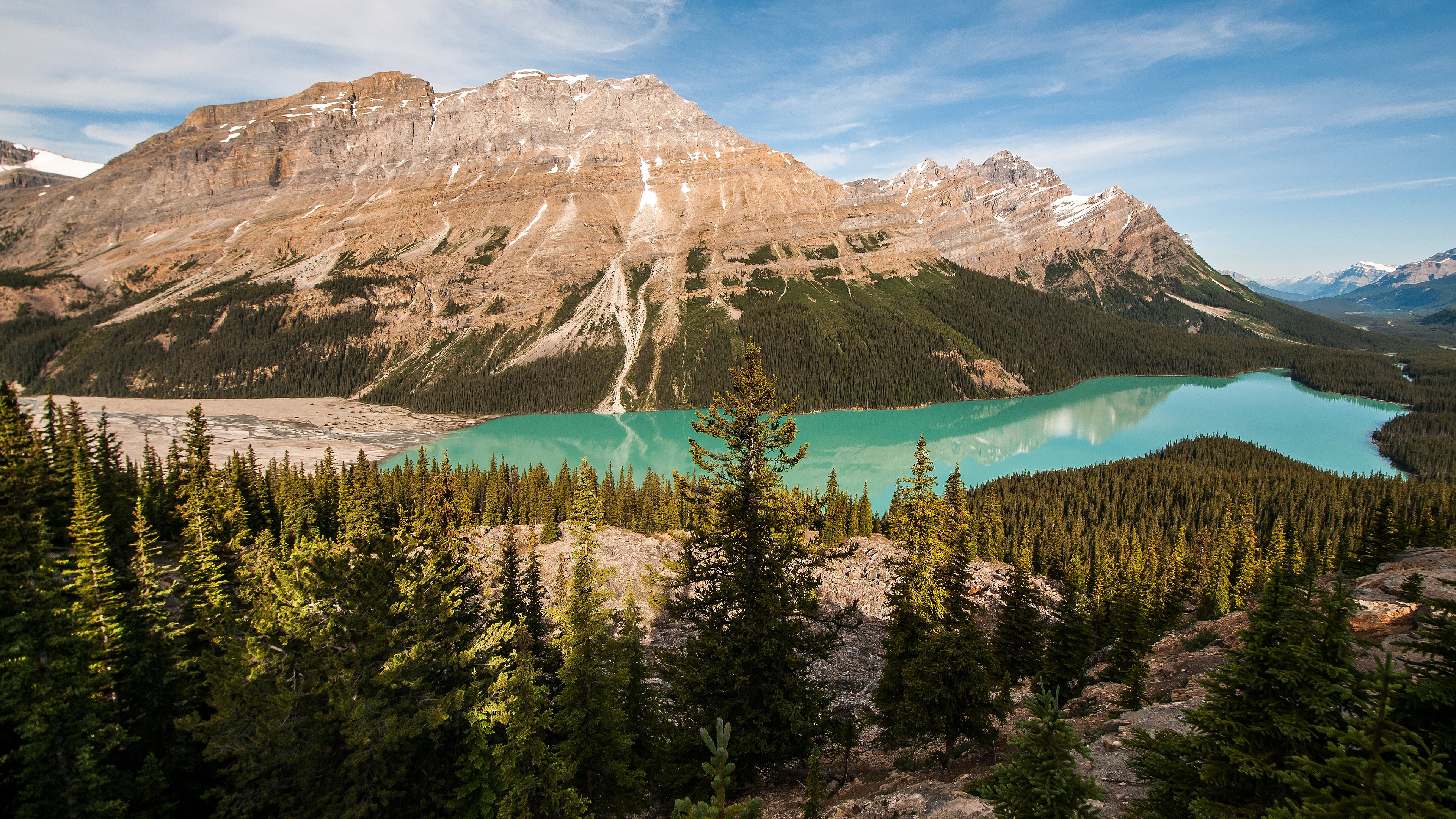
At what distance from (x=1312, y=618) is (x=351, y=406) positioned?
17291cm

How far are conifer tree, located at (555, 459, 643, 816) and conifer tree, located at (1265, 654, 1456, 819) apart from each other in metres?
12.6

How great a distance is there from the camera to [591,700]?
48.4ft

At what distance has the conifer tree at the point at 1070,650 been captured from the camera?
26359 mm

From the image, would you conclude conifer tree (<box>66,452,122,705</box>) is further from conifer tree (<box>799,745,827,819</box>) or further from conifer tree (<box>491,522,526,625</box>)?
conifer tree (<box>799,745,827,819</box>)

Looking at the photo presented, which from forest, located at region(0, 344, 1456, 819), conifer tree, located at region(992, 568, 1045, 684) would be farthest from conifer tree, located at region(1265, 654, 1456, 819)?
conifer tree, located at region(992, 568, 1045, 684)

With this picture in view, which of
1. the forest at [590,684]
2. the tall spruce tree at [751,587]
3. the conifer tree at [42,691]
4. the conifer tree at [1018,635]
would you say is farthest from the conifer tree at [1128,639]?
the conifer tree at [42,691]

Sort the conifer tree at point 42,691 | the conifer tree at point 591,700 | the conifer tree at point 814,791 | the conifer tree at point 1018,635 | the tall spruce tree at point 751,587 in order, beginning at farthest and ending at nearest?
the conifer tree at point 1018,635 < the tall spruce tree at point 751,587 < the conifer tree at point 591,700 < the conifer tree at point 42,691 < the conifer tree at point 814,791

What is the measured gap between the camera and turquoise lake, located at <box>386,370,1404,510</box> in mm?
98125

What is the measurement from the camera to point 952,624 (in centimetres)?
1819

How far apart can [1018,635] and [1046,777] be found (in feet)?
76.2

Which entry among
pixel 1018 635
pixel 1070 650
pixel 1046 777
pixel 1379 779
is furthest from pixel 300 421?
pixel 1379 779

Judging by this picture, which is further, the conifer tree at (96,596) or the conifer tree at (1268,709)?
the conifer tree at (96,596)

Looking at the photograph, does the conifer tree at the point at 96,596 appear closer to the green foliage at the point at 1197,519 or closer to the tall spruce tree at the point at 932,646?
the tall spruce tree at the point at 932,646

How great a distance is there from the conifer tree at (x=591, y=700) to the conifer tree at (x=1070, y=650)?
20.4 m
